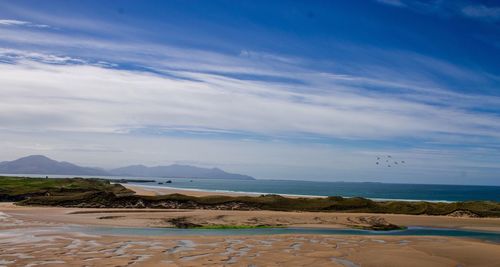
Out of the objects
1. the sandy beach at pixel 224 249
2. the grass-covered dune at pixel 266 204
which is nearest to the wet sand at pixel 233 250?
the sandy beach at pixel 224 249

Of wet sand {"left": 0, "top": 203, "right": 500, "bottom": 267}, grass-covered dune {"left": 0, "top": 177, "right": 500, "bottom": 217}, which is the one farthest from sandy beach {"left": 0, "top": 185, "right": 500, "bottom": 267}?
grass-covered dune {"left": 0, "top": 177, "right": 500, "bottom": 217}

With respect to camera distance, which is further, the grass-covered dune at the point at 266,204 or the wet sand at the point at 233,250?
the grass-covered dune at the point at 266,204

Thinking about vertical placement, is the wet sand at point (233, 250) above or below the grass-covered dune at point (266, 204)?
below

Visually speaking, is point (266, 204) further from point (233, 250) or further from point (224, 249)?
point (233, 250)

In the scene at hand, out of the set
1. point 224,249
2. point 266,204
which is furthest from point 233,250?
point 266,204

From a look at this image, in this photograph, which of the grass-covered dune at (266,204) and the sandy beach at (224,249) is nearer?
the sandy beach at (224,249)

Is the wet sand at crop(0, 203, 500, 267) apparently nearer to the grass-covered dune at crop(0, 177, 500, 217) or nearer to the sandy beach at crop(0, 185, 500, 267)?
the sandy beach at crop(0, 185, 500, 267)

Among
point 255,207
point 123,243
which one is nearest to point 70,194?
point 255,207

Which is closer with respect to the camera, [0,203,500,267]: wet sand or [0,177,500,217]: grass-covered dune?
[0,203,500,267]: wet sand

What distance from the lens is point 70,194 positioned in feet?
172

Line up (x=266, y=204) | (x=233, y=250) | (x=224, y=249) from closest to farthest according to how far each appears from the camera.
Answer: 1. (x=233, y=250)
2. (x=224, y=249)
3. (x=266, y=204)

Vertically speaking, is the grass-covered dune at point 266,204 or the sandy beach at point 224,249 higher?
the grass-covered dune at point 266,204

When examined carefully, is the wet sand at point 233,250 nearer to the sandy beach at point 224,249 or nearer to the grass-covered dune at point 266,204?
the sandy beach at point 224,249

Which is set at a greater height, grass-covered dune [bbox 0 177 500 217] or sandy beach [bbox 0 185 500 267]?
grass-covered dune [bbox 0 177 500 217]
